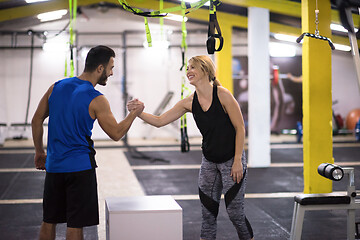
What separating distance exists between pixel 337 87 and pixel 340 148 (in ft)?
13.2

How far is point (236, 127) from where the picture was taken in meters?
3.06

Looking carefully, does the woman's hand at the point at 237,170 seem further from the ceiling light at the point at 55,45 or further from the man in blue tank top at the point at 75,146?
the ceiling light at the point at 55,45

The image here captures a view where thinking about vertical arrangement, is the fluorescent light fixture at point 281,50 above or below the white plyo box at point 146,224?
above

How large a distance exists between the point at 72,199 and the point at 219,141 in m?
0.95

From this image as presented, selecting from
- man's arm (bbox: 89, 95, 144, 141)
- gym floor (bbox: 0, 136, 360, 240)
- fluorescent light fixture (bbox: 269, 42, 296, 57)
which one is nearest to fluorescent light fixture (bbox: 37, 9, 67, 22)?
gym floor (bbox: 0, 136, 360, 240)

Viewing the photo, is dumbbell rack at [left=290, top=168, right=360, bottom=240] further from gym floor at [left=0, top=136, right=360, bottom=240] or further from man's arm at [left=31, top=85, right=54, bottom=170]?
man's arm at [left=31, top=85, right=54, bottom=170]

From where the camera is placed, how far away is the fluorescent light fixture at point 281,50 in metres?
14.0

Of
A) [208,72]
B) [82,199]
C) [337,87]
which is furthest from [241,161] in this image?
[337,87]

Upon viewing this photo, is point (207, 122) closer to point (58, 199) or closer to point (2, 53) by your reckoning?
point (58, 199)

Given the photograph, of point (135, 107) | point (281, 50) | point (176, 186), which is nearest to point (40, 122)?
point (135, 107)

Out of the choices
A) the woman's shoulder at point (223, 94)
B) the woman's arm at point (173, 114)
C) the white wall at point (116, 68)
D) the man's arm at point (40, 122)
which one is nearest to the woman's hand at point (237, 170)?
the woman's shoulder at point (223, 94)

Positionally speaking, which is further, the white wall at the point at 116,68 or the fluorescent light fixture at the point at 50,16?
the white wall at the point at 116,68

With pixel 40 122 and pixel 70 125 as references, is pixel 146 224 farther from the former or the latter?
pixel 40 122

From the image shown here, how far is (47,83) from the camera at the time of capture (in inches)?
528
